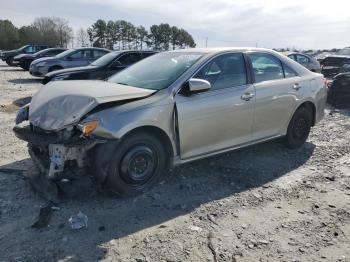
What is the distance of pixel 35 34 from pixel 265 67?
6638 cm

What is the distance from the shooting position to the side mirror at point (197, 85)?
4.44 metres

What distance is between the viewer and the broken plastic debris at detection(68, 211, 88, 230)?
3665 mm

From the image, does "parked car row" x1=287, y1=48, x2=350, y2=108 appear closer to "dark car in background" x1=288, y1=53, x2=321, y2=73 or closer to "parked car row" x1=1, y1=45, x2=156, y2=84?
"dark car in background" x1=288, y1=53, x2=321, y2=73

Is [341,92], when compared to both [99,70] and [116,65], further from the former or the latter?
[99,70]

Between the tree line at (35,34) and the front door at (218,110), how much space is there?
210 ft

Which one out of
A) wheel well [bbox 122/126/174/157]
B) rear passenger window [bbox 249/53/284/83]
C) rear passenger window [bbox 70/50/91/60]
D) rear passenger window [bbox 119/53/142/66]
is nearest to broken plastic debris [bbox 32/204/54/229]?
wheel well [bbox 122/126/174/157]

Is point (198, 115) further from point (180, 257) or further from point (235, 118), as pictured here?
point (180, 257)

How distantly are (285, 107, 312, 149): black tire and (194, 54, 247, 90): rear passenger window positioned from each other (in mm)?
1407

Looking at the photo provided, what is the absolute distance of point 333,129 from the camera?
7922 millimetres

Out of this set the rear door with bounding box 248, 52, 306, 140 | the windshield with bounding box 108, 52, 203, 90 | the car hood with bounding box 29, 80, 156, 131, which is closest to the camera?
the car hood with bounding box 29, 80, 156, 131

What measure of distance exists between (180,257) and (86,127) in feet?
5.17

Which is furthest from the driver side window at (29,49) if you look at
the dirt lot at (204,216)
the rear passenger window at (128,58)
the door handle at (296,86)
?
the door handle at (296,86)

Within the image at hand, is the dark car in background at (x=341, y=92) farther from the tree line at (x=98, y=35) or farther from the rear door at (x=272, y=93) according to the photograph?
the tree line at (x=98, y=35)

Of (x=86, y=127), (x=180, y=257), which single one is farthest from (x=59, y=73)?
(x=180, y=257)
